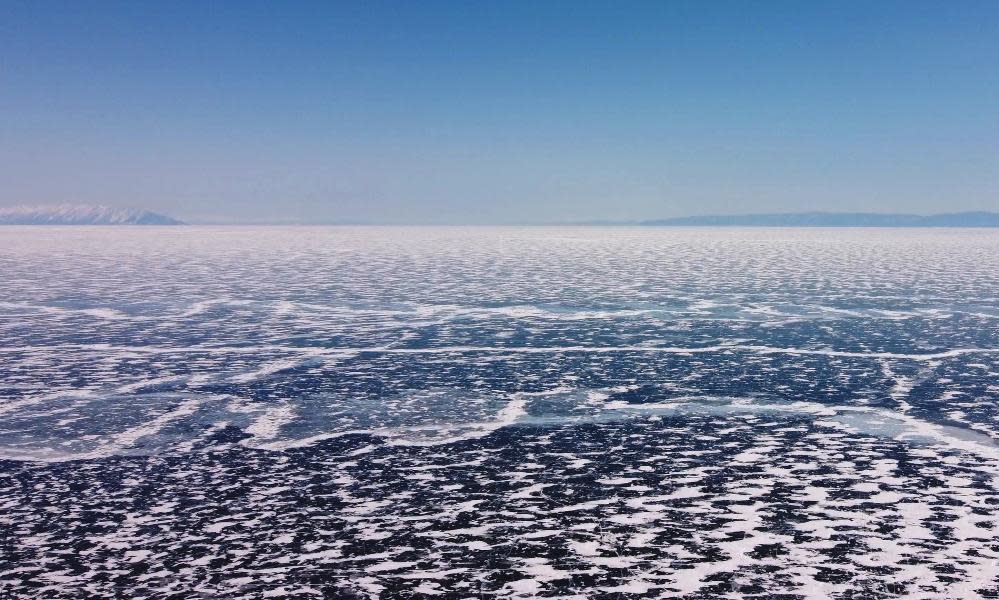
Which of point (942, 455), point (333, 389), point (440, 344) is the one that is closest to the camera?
point (942, 455)

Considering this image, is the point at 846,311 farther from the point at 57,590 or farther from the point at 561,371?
the point at 57,590

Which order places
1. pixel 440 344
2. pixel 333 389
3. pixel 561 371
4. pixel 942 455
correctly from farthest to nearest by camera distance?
pixel 440 344 < pixel 561 371 < pixel 333 389 < pixel 942 455

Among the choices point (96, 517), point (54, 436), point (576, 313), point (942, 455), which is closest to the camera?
point (96, 517)

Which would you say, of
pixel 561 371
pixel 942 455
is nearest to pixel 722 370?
pixel 561 371

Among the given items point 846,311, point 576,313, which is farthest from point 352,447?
point 846,311

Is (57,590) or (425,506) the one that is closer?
(57,590)

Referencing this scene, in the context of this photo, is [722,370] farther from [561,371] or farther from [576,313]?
[576,313]
